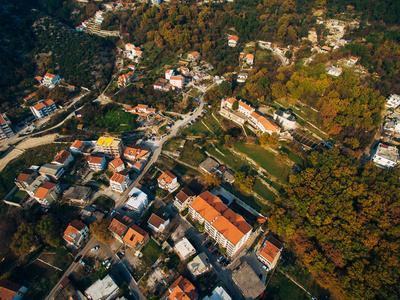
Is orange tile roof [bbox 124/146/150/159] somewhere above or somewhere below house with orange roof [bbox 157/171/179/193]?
above

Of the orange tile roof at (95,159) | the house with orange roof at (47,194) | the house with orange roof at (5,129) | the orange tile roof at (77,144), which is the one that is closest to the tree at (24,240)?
the house with orange roof at (47,194)

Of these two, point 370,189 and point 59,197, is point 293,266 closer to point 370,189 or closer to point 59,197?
point 370,189

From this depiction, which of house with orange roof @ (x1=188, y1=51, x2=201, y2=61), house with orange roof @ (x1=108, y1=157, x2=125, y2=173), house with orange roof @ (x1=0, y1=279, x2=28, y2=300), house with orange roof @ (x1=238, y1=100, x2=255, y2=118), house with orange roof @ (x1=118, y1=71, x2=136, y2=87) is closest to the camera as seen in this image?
house with orange roof @ (x1=0, y1=279, x2=28, y2=300)

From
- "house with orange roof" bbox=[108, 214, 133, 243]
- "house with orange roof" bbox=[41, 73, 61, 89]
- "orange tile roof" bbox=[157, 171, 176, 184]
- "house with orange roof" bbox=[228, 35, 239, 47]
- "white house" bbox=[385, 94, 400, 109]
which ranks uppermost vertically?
"house with orange roof" bbox=[228, 35, 239, 47]

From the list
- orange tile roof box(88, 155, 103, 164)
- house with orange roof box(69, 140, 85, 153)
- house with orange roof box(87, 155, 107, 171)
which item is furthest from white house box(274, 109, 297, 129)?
house with orange roof box(69, 140, 85, 153)

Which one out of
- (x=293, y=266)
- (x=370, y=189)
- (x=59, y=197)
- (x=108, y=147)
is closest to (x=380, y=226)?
(x=370, y=189)

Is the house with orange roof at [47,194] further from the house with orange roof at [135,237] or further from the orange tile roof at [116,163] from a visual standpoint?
the house with orange roof at [135,237]

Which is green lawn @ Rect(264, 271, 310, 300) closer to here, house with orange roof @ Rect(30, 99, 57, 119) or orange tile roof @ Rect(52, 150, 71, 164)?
orange tile roof @ Rect(52, 150, 71, 164)
